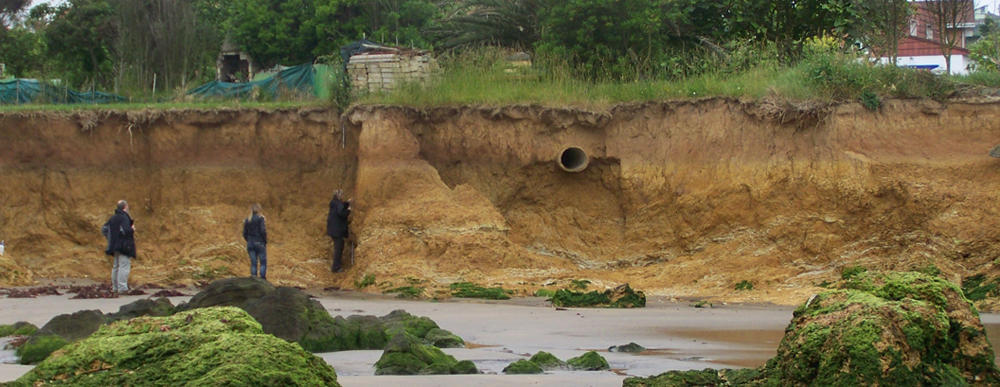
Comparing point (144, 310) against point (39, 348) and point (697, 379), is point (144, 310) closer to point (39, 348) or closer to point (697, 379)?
point (39, 348)

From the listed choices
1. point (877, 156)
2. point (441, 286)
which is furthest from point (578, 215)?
point (877, 156)

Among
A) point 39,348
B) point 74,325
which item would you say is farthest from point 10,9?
point 39,348

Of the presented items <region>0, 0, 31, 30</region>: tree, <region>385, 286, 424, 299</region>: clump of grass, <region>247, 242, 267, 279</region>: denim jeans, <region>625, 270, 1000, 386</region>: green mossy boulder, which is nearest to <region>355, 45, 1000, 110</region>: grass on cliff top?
<region>247, 242, 267, 279</region>: denim jeans

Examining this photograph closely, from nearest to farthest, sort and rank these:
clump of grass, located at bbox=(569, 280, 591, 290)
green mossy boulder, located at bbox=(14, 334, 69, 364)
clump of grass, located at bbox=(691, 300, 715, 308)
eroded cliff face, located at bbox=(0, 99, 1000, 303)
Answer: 1. green mossy boulder, located at bbox=(14, 334, 69, 364)
2. clump of grass, located at bbox=(691, 300, 715, 308)
3. clump of grass, located at bbox=(569, 280, 591, 290)
4. eroded cliff face, located at bbox=(0, 99, 1000, 303)

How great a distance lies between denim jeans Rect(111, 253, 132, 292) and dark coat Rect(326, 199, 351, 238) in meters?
3.72

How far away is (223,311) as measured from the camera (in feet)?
24.5

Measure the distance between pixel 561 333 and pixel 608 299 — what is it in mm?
3465

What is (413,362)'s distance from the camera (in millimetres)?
9305

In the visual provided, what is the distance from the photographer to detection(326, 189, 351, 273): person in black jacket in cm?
2059

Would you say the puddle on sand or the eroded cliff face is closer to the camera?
the puddle on sand

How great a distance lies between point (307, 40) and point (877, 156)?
1968 centimetres

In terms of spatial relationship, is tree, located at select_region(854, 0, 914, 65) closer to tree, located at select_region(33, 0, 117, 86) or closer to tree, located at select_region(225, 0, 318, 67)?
tree, located at select_region(225, 0, 318, 67)

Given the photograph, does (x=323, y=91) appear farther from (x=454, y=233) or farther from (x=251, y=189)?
(x=454, y=233)

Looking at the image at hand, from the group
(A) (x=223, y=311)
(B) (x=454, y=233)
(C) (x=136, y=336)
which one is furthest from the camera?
(B) (x=454, y=233)
